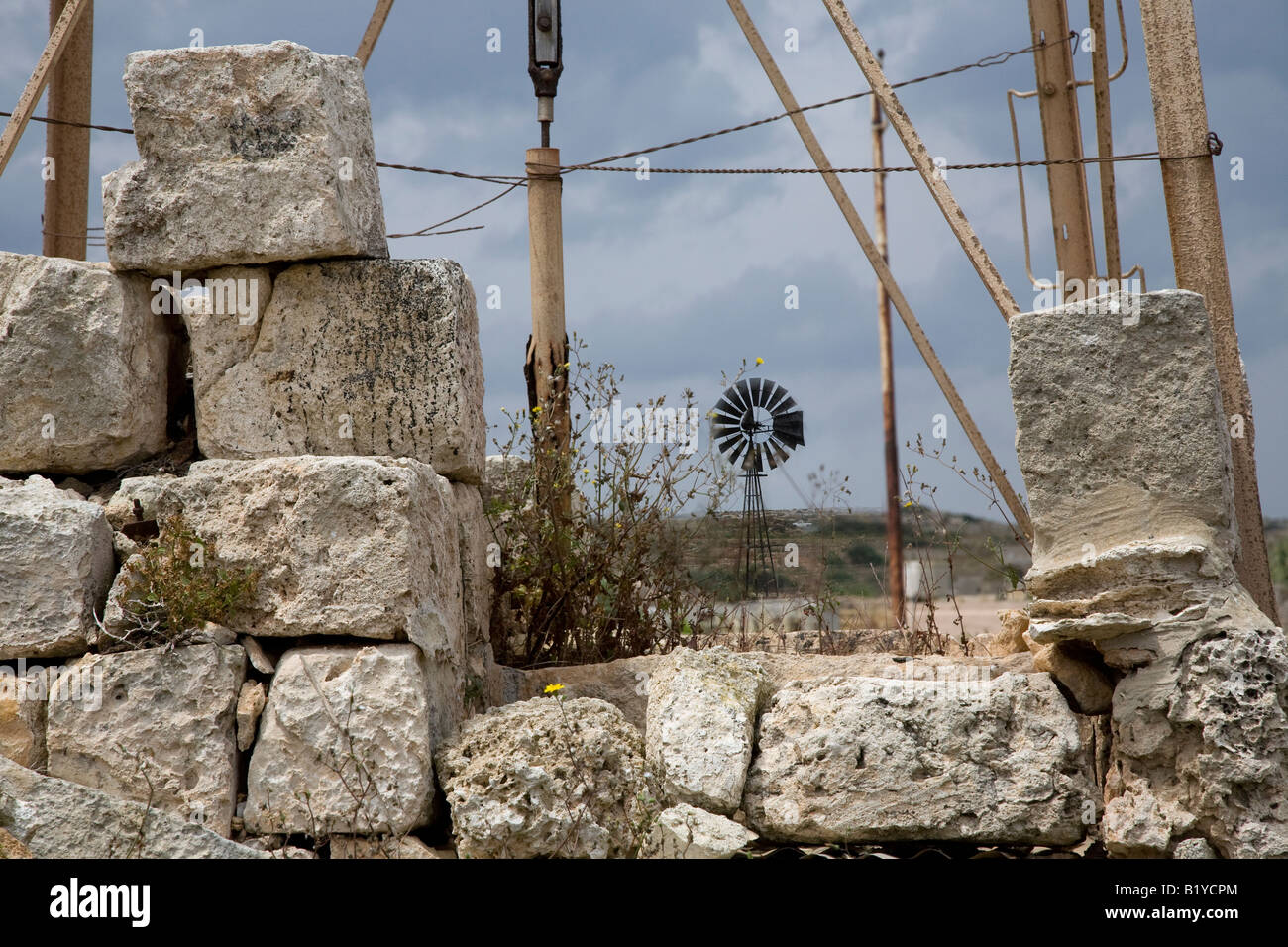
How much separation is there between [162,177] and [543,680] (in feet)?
9.22

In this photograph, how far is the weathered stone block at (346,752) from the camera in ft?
13.5

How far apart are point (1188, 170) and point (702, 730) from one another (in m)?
3.64

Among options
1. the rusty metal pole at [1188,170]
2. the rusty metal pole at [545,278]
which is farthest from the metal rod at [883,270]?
the rusty metal pole at [545,278]

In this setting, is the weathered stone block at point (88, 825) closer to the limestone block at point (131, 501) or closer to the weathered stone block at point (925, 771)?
the limestone block at point (131, 501)

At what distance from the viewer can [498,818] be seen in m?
3.95

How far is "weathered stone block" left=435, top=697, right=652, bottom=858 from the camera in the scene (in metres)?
3.98

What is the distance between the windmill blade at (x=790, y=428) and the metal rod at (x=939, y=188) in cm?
201

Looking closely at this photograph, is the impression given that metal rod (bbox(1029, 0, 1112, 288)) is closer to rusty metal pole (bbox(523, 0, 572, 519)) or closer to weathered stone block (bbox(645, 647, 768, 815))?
rusty metal pole (bbox(523, 0, 572, 519))

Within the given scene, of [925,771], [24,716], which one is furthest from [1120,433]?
[24,716]

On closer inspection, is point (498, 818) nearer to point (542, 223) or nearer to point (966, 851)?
point (966, 851)

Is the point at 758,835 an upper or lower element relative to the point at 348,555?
lower

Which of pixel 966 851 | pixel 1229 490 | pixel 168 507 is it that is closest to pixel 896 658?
pixel 966 851

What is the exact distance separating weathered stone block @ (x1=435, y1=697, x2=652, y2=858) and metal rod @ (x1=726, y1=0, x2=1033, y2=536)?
287cm

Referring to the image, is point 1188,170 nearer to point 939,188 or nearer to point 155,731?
point 939,188
